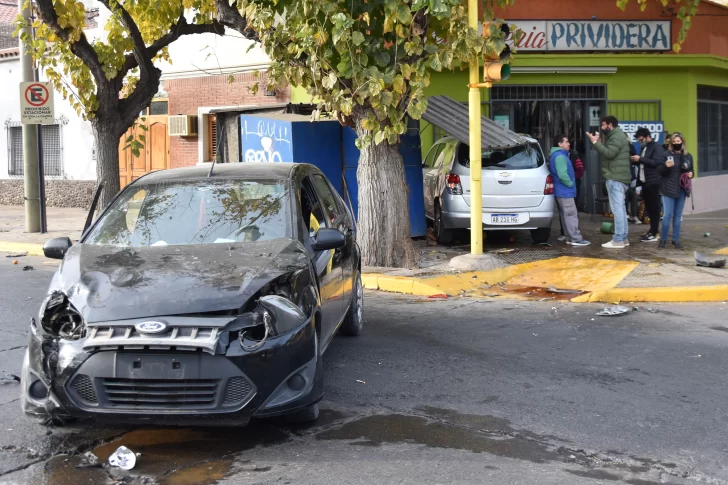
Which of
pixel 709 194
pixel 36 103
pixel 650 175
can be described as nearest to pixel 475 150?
pixel 650 175

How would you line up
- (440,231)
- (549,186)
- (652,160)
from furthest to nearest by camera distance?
(440,231) → (549,186) → (652,160)

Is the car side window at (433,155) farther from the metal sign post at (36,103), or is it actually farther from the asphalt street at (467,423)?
the asphalt street at (467,423)

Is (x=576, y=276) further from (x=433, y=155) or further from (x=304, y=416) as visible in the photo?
(x=304, y=416)

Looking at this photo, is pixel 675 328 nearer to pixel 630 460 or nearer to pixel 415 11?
pixel 630 460

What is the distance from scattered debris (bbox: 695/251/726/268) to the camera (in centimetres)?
1165

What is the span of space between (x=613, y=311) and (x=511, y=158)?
4.92 metres

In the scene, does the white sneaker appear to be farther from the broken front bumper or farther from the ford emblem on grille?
the ford emblem on grille

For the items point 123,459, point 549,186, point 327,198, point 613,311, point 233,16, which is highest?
point 233,16

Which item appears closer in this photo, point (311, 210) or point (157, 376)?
point (157, 376)

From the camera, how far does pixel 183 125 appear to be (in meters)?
20.4

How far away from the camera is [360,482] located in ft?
15.2

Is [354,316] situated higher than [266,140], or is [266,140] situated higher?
[266,140]

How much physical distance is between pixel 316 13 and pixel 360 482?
7016 mm

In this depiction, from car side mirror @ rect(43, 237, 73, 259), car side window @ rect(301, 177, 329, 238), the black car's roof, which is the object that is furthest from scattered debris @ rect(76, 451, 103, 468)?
the black car's roof
